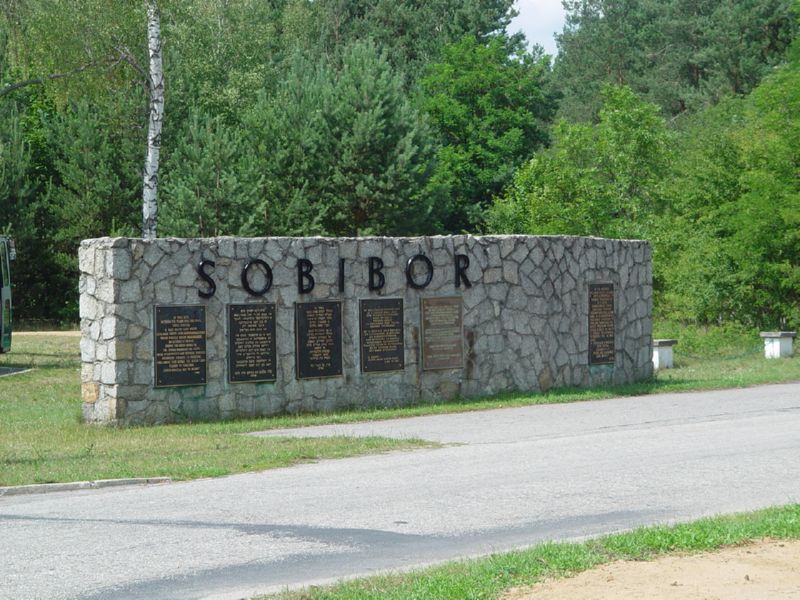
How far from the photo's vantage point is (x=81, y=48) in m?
41.9

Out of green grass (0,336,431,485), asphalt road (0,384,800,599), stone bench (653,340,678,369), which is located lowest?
asphalt road (0,384,800,599)

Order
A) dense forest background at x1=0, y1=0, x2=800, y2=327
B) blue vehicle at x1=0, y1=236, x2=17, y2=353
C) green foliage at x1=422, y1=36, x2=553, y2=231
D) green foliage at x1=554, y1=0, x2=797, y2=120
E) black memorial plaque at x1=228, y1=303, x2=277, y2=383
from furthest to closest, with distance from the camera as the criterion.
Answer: green foliage at x1=554, y1=0, x2=797, y2=120 → green foliage at x1=422, y1=36, x2=553, y2=231 → dense forest background at x1=0, y1=0, x2=800, y2=327 → blue vehicle at x1=0, y1=236, x2=17, y2=353 → black memorial plaque at x1=228, y1=303, x2=277, y2=383

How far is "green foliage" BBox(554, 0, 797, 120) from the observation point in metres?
63.7

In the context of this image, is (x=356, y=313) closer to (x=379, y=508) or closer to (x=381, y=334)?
(x=381, y=334)

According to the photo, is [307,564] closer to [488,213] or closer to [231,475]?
[231,475]

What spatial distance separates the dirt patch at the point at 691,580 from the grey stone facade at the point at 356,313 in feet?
36.9

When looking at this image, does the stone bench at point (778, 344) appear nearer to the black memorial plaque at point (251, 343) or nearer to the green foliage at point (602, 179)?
the green foliage at point (602, 179)

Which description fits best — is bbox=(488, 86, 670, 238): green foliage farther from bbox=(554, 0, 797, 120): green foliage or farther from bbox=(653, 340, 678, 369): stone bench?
bbox=(554, 0, 797, 120): green foliage

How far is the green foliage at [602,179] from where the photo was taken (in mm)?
44156

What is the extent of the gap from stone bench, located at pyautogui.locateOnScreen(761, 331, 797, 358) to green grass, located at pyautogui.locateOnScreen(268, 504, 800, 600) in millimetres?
22521

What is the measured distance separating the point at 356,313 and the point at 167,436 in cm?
452

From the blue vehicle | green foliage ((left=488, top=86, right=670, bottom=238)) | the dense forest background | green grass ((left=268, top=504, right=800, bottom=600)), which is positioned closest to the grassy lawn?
the blue vehicle

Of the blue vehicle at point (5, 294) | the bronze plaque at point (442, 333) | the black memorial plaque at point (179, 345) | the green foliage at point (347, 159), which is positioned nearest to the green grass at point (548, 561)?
the black memorial plaque at point (179, 345)

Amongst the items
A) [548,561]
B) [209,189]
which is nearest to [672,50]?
[209,189]
